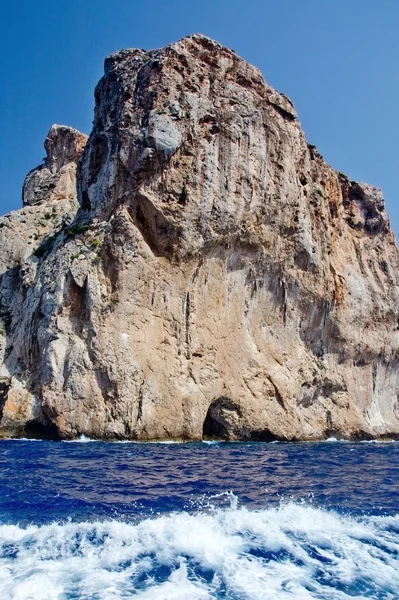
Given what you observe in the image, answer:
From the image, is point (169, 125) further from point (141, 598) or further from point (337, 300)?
point (141, 598)

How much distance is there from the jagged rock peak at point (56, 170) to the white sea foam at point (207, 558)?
44.3 m

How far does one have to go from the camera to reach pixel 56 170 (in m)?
56.6

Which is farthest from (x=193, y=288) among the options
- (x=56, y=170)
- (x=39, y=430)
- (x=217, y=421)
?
(x=56, y=170)

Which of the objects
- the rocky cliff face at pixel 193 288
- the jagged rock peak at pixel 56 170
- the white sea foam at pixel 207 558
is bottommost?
the white sea foam at pixel 207 558

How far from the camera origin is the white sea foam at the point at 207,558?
24.5 ft

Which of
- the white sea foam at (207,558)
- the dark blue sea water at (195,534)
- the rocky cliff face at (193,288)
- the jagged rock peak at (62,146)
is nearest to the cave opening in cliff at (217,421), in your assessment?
the rocky cliff face at (193,288)

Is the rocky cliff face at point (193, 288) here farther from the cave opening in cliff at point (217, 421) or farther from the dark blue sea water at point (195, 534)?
the dark blue sea water at point (195, 534)

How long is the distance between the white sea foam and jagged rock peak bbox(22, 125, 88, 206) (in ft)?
145

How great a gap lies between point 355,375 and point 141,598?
33592 mm

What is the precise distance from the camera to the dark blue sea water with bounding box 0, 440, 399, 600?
7.61 metres

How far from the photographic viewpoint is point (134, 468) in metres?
17.0

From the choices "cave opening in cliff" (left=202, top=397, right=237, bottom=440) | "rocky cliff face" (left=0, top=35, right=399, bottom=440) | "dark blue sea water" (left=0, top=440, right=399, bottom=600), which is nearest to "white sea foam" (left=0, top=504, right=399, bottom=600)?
"dark blue sea water" (left=0, top=440, right=399, bottom=600)

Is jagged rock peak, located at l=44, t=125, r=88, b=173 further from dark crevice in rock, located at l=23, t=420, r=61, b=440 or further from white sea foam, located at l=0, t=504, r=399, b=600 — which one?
white sea foam, located at l=0, t=504, r=399, b=600

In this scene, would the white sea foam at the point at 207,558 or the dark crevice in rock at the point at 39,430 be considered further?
the dark crevice in rock at the point at 39,430
